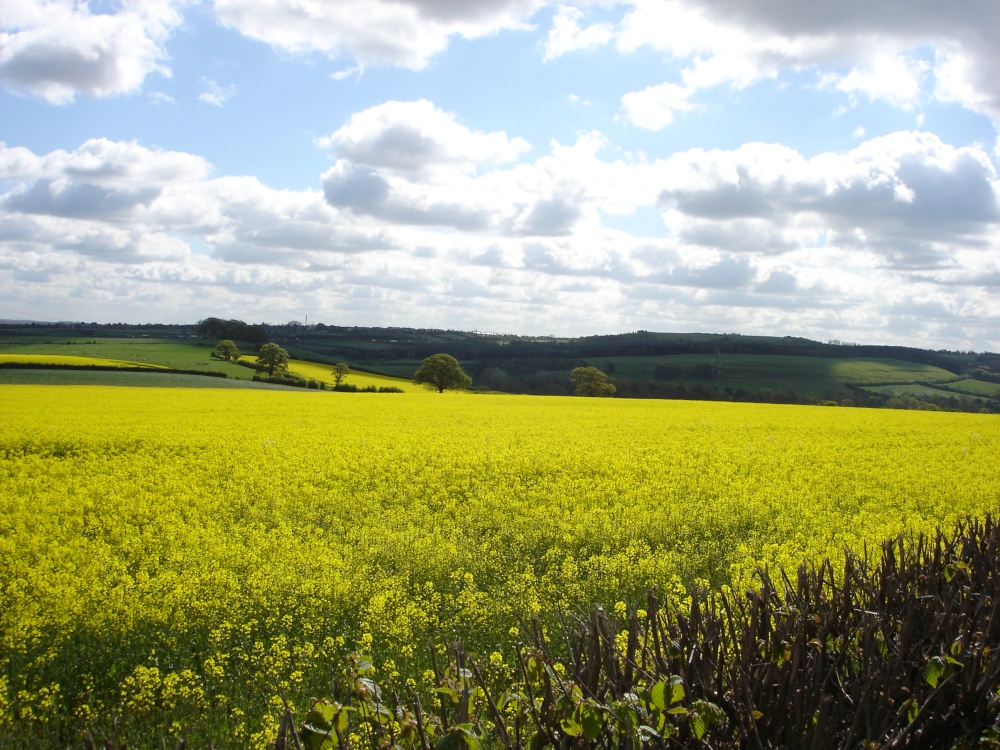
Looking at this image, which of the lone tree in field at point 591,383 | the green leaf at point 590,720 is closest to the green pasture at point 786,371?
the lone tree in field at point 591,383

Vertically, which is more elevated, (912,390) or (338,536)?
(912,390)

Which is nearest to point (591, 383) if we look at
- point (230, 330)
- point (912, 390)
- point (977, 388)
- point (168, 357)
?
point (912, 390)

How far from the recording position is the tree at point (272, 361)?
75.6 metres

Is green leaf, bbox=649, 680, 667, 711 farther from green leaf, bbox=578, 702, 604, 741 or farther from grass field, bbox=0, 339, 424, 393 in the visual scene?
grass field, bbox=0, 339, 424, 393

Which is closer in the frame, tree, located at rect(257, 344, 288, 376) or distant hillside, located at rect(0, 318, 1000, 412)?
tree, located at rect(257, 344, 288, 376)

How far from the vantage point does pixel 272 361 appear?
76000mm

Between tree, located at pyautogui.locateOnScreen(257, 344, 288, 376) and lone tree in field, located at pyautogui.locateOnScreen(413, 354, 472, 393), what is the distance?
15.9 metres

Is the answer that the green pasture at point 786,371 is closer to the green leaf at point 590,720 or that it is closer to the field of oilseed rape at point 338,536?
the field of oilseed rape at point 338,536

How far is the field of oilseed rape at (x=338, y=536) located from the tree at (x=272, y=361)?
53577mm

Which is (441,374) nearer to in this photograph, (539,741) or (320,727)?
(539,741)

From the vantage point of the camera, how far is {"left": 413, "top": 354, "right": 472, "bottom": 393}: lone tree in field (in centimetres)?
7106

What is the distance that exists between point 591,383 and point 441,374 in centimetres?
1611

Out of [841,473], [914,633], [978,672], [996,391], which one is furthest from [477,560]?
[996,391]

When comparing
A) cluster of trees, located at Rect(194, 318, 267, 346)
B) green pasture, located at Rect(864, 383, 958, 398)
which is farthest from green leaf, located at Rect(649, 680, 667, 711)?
cluster of trees, located at Rect(194, 318, 267, 346)
